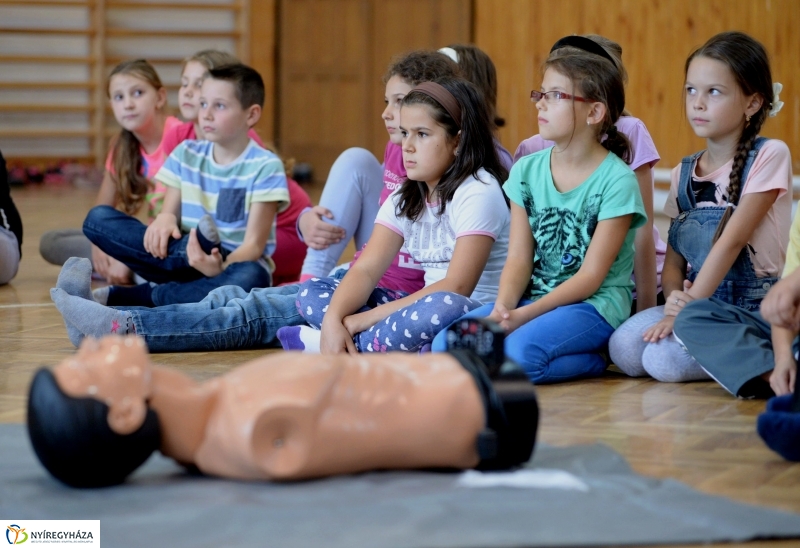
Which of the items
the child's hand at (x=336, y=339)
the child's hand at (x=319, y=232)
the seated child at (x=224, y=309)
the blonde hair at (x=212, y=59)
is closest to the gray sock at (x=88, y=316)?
the seated child at (x=224, y=309)

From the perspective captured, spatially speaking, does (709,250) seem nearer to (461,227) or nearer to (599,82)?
(599,82)

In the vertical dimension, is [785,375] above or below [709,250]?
below

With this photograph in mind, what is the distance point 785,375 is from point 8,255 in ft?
9.02

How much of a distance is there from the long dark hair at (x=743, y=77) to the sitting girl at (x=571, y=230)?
0.24 meters

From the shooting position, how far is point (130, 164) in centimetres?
360

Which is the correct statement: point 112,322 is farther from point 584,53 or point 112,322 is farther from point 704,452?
point 704,452

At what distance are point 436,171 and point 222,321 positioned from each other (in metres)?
0.67

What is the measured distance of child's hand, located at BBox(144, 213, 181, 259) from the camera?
299 centimetres

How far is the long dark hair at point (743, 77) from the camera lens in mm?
2330

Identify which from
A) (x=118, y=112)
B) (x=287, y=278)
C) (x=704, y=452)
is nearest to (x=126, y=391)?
(x=704, y=452)

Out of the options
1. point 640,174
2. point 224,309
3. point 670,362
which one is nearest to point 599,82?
point 640,174

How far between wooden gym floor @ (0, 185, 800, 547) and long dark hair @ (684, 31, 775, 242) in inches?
19.1

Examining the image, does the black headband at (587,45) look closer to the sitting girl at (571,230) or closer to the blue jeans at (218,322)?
the sitting girl at (571,230)

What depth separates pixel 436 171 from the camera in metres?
2.37
